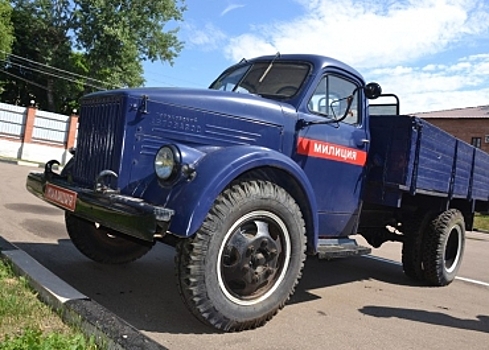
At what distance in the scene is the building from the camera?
40.7m

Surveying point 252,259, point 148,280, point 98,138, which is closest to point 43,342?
point 252,259

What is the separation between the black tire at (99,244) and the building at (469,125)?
132 ft

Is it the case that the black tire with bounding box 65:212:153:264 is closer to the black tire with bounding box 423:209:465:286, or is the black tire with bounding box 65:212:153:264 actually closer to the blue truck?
the blue truck

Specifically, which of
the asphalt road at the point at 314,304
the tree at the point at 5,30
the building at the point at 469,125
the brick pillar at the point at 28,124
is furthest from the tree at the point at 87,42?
the asphalt road at the point at 314,304

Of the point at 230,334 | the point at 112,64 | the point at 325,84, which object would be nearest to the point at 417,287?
the point at 325,84

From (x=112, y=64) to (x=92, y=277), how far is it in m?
31.5

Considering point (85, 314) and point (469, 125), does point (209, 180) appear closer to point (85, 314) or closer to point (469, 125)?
point (85, 314)

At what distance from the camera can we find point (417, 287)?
225 inches

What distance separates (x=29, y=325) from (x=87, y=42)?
111 feet

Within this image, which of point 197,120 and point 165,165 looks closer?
point 165,165

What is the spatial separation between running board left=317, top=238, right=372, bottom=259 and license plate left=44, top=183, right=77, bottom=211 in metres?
2.02

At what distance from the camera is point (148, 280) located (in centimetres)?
459

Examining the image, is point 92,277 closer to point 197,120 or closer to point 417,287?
point 197,120

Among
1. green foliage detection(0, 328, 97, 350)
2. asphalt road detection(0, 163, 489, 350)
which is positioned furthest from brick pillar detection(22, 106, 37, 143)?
green foliage detection(0, 328, 97, 350)
